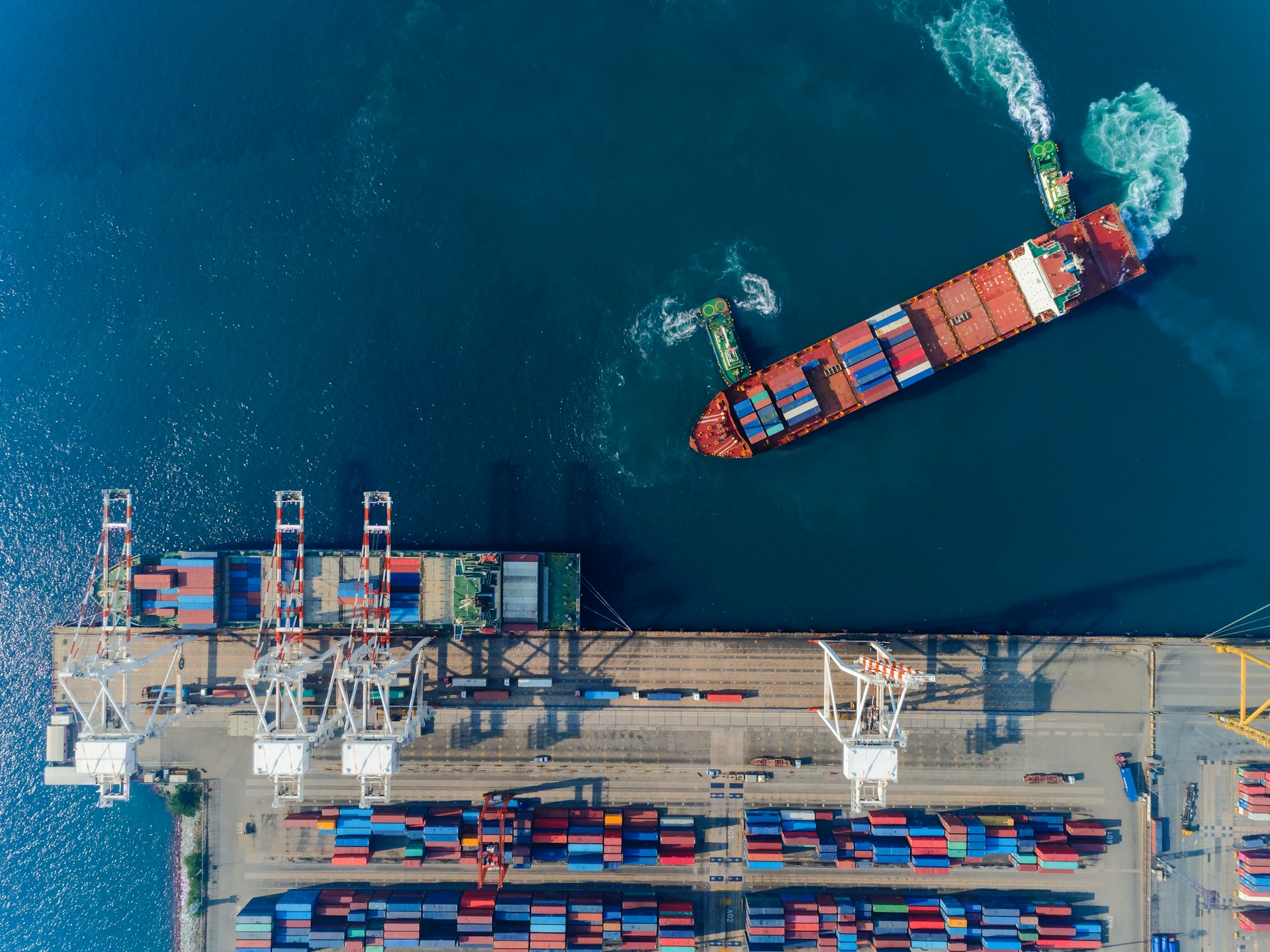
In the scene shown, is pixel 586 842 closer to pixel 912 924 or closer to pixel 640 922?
pixel 640 922

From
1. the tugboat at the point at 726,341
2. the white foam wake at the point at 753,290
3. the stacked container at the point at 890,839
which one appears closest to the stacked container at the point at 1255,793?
the stacked container at the point at 890,839

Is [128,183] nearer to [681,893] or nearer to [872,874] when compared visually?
[681,893]

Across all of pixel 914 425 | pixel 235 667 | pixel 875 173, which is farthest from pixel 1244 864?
pixel 235 667

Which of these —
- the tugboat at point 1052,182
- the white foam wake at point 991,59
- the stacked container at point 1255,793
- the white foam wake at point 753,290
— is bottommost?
the stacked container at point 1255,793

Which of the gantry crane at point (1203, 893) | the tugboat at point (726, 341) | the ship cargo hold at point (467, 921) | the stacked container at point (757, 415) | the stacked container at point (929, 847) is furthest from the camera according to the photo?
the gantry crane at point (1203, 893)

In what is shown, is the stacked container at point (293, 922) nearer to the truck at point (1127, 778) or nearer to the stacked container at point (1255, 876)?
the truck at point (1127, 778)

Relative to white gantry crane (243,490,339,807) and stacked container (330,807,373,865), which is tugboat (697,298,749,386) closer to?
white gantry crane (243,490,339,807)
